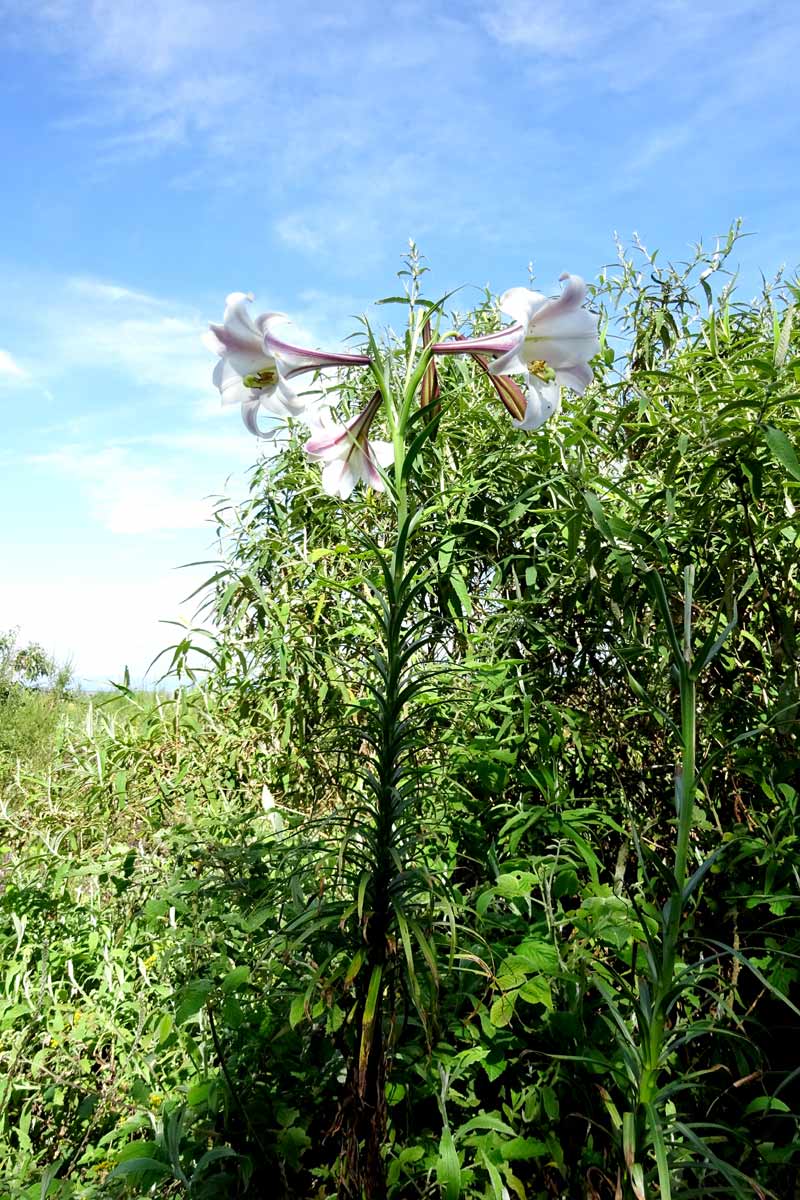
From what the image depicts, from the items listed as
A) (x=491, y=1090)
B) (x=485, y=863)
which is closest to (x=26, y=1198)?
(x=491, y=1090)

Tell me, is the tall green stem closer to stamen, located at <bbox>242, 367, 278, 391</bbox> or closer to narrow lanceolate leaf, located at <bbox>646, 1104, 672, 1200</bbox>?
narrow lanceolate leaf, located at <bbox>646, 1104, 672, 1200</bbox>

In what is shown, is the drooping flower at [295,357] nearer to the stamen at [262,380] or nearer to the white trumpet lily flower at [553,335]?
the stamen at [262,380]

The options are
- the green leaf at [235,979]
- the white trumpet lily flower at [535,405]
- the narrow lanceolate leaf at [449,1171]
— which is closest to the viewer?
the narrow lanceolate leaf at [449,1171]

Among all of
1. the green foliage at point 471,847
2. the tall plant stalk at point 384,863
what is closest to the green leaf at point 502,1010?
the green foliage at point 471,847

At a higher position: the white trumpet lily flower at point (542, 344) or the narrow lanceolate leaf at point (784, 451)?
the white trumpet lily flower at point (542, 344)

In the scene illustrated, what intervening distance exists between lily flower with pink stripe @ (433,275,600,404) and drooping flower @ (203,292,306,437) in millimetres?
281

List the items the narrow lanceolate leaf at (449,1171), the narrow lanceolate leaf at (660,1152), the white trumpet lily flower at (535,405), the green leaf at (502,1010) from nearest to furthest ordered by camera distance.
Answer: the narrow lanceolate leaf at (660,1152) → the narrow lanceolate leaf at (449,1171) → the green leaf at (502,1010) → the white trumpet lily flower at (535,405)

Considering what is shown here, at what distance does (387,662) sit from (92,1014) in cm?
126

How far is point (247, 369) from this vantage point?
157 centimetres

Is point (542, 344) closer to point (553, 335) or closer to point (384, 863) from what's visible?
point (553, 335)

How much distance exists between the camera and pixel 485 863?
1.81 meters

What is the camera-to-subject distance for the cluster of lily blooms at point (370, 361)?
4.86 feet

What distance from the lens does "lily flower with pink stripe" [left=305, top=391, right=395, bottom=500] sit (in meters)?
1.58

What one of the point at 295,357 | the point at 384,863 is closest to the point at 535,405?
the point at 295,357
